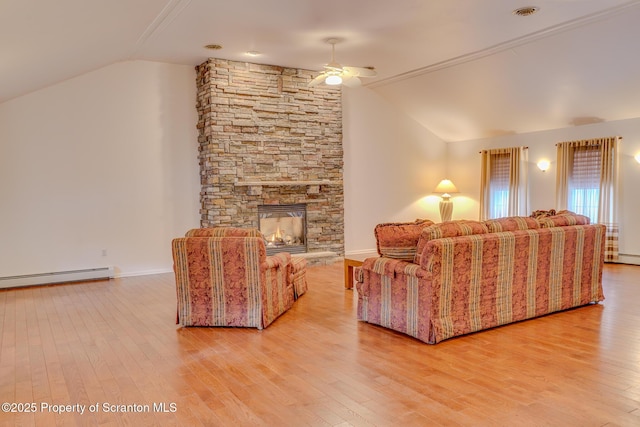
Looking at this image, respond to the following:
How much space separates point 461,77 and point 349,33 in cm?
256

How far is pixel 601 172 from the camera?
758 cm

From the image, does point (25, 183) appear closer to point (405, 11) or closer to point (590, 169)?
point (405, 11)

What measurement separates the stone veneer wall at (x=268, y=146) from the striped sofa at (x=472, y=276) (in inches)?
134

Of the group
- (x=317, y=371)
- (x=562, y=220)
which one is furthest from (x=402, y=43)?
(x=317, y=371)

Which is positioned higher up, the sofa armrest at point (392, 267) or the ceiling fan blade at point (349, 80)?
the ceiling fan blade at point (349, 80)

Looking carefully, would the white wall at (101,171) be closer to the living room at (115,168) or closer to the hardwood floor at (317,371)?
the living room at (115,168)

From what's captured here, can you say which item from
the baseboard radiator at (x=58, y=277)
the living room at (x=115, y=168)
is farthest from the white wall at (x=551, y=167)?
the baseboard radiator at (x=58, y=277)

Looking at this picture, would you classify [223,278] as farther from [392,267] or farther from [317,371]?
[392,267]

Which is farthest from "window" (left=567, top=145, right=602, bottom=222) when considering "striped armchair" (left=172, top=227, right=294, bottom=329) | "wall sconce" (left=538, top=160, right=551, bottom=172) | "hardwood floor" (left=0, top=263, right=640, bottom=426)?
"striped armchair" (left=172, top=227, right=294, bottom=329)

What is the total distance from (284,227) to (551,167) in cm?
485

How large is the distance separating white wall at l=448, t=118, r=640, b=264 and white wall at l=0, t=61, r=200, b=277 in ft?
18.3

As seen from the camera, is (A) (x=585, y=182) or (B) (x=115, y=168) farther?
(A) (x=585, y=182)

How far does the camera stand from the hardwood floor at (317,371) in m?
2.71

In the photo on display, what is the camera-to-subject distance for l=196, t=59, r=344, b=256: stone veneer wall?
23.3ft
